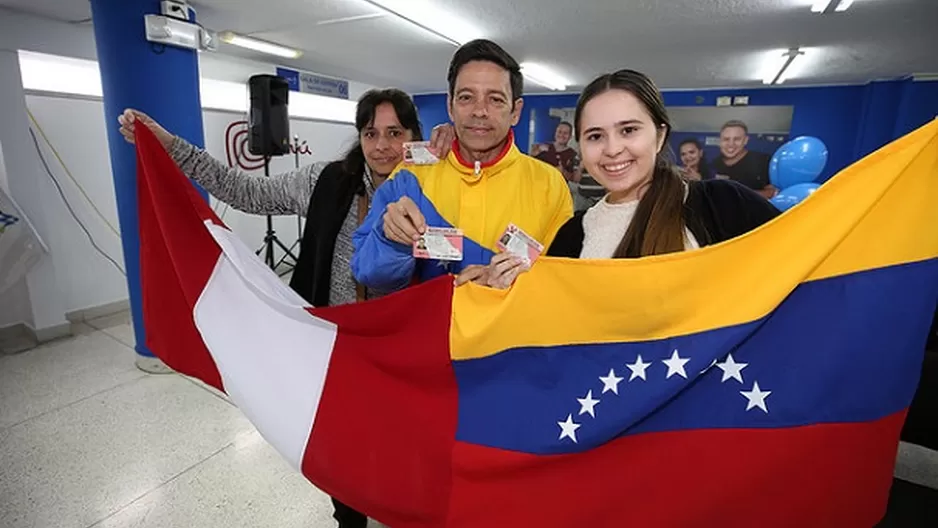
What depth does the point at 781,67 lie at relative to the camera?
5758 millimetres

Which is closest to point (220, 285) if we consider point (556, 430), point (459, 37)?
point (556, 430)

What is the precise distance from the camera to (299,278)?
1607 millimetres

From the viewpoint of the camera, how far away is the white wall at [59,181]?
3.54m

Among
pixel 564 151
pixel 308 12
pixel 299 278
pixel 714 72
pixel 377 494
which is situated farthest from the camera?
pixel 564 151

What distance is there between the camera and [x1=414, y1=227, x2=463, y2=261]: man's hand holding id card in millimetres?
1116

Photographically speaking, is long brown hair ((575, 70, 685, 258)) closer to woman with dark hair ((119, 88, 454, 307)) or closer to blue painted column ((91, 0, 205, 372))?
woman with dark hair ((119, 88, 454, 307))

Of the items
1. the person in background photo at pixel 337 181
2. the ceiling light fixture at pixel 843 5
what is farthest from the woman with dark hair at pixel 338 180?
the ceiling light fixture at pixel 843 5

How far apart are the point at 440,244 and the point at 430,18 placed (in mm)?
3354

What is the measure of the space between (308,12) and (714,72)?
513 centimetres

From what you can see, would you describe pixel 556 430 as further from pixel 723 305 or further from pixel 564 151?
pixel 564 151

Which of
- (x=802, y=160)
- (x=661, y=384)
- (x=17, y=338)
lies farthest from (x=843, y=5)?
(x=17, y=338)

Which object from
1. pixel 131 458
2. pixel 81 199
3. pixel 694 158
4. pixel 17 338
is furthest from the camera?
pixel 694 158

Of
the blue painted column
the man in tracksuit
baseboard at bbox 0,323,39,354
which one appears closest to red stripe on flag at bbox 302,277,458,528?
the man in tracksuit

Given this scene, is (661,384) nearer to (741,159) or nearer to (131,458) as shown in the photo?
(131,458)
